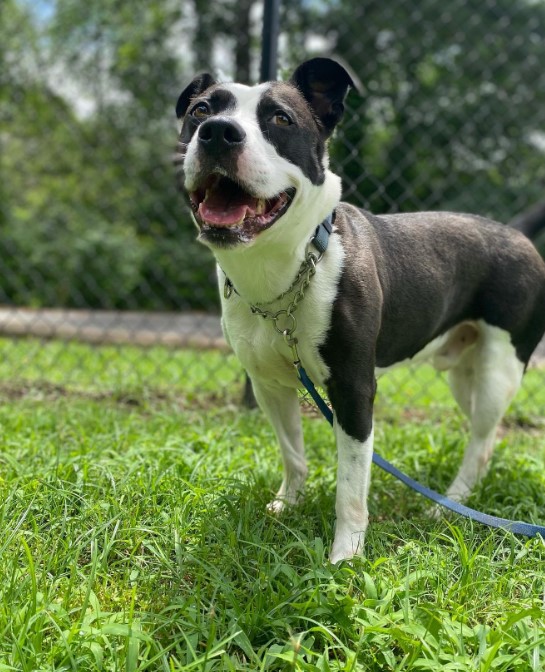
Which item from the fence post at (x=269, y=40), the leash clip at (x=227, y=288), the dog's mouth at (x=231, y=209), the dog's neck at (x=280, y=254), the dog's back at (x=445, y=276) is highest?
the fence post at (x=269, y=40)

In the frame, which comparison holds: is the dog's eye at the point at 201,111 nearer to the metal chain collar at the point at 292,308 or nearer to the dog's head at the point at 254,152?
the dog's head at the point at 254,152

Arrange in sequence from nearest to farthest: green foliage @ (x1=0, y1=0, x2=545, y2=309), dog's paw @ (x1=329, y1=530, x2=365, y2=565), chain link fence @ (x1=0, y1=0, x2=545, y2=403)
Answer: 1. dog's paw @ (x1=329, y1=530, x2=365, y2=565)
2. chain link fence @ (x1=0, y1=0, x2=545, y2=403)
3. green foliage @ (x1=0, y1=0, x2=545, y2=309)

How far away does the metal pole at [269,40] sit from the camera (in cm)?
343

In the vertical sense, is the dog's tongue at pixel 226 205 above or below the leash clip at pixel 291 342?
above

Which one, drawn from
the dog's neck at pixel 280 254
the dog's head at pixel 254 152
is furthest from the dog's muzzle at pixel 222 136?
the dog's neck at pixel 280 254

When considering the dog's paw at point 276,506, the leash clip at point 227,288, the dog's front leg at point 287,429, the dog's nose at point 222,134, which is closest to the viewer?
the dog's nose at point 222,134

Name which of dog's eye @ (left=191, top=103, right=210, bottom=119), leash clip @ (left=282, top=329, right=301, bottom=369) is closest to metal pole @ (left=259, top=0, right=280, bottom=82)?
dog's eye @ (left=191, top=103, right=210, bottom=119)

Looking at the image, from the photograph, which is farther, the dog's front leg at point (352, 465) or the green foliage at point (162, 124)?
the green foliage at point (162, 124)

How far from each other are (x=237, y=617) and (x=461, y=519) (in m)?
1.03

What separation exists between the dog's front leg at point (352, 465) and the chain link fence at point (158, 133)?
5.02 m

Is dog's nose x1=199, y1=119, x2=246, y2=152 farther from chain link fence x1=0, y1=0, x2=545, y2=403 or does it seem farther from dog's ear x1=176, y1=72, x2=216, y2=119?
chain link fence x1=0, y1=0, x2=545, y2=403

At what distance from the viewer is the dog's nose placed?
1.86 metres

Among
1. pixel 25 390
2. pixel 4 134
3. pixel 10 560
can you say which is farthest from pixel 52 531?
pixel 4 134

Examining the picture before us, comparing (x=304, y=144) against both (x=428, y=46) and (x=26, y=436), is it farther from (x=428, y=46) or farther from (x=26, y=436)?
(x=428, y=46)
